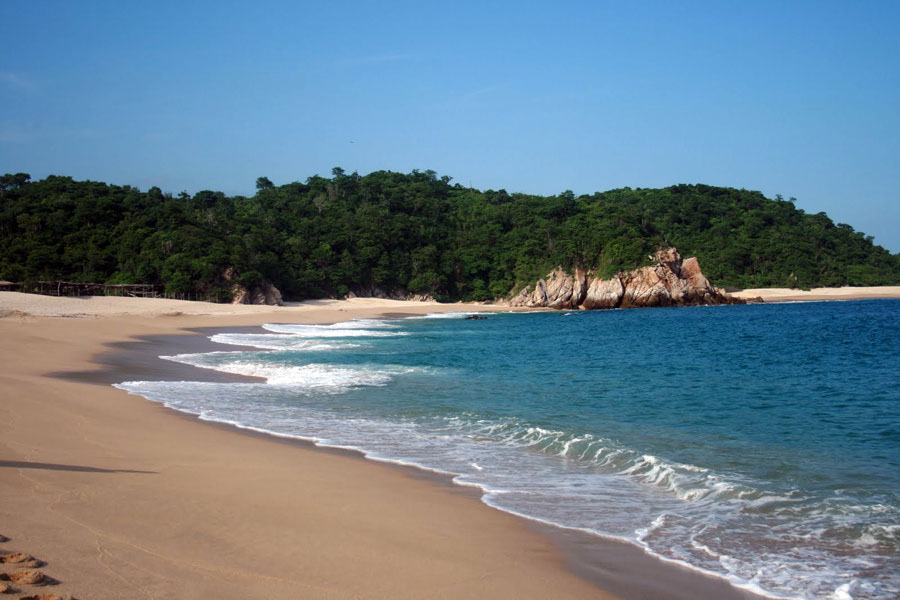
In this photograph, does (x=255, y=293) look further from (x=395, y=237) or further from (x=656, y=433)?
(x=656, y=433)

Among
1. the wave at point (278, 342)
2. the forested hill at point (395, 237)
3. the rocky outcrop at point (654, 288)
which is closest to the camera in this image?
the wave at point (278, 342)


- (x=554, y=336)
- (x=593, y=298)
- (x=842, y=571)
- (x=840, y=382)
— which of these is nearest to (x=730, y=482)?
(x=842, y=571)

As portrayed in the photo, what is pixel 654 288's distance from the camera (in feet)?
227

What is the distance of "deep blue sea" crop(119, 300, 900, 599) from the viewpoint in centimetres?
589

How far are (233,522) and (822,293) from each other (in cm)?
9324

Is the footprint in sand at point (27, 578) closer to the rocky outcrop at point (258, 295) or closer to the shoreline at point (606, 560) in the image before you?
the shoreline at point (606, 560)

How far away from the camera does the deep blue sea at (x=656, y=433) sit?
589 cm

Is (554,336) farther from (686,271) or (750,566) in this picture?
(686,271)

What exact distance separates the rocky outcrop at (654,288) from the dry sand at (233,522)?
6440 cm

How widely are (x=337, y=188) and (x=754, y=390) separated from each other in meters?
101

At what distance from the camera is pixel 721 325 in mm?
37094

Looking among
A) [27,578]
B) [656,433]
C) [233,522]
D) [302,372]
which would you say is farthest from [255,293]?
[27,578]

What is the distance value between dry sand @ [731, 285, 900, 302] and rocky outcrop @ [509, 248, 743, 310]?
11.8 metres

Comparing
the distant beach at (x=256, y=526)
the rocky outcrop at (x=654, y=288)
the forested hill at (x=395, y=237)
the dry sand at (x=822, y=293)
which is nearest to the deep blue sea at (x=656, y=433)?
the distant beach at (x=256, y=526)
